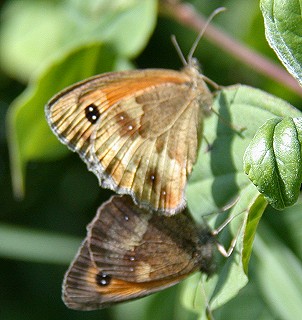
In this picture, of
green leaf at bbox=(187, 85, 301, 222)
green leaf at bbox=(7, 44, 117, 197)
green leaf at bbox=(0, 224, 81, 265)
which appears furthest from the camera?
green leaf at bbox=(0, 224, 81, 265)

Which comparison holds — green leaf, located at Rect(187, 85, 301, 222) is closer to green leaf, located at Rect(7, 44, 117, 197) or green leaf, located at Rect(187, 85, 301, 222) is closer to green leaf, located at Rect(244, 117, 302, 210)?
green leaf, located at Rect(244, 117, 302, 210)

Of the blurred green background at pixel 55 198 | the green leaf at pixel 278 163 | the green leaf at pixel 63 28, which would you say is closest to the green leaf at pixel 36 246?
the blurred green background at pixel 55 198

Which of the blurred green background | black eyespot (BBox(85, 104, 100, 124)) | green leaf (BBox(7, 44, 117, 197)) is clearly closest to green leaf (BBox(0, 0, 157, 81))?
the blurred green background

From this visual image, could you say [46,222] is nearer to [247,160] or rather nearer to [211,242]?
[211,242]

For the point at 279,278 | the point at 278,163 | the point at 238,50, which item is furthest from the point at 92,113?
the point at 279,278

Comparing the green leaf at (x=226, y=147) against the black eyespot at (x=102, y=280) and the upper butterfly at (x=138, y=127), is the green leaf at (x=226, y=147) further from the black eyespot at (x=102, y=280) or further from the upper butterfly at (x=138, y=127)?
the black eyespot at (x=102, y=280)

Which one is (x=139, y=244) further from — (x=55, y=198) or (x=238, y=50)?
(x=55, y=198)
